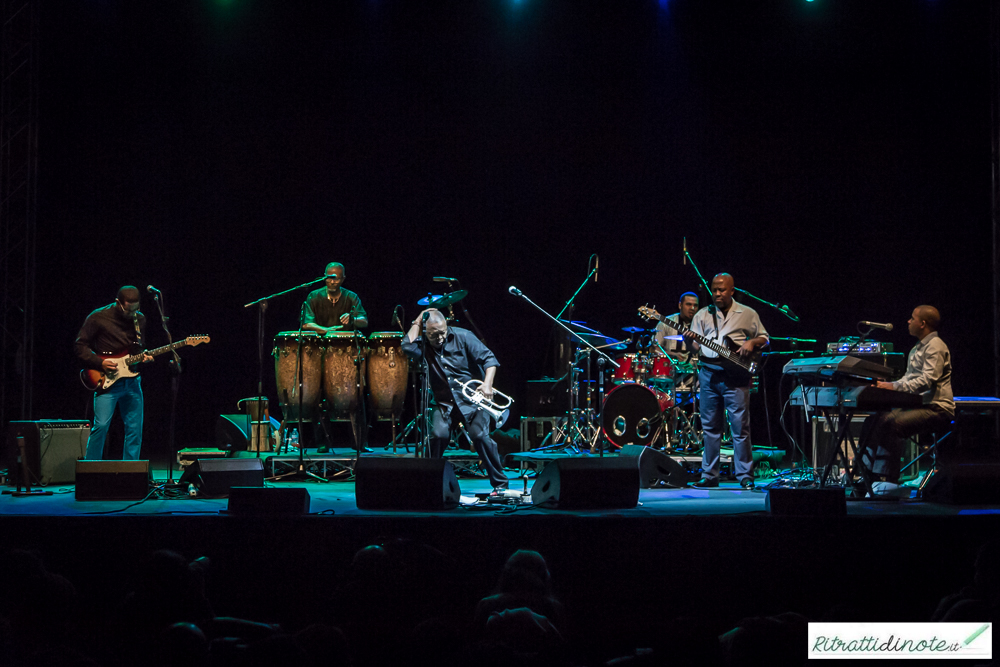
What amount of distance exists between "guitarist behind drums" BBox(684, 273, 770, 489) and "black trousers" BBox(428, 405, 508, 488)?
2.15 m

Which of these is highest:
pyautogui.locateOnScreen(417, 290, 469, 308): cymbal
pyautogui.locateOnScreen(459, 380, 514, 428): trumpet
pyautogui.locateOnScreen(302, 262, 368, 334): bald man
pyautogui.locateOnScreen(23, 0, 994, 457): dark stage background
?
pyautogui.locateOnScreen(23, 0, 994, 457): dark stage background

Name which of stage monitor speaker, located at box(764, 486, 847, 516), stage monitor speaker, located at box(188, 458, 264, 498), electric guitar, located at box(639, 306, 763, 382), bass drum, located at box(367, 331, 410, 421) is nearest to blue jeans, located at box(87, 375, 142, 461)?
stage monitor speaker, located at box(188, 458, 264, 498)

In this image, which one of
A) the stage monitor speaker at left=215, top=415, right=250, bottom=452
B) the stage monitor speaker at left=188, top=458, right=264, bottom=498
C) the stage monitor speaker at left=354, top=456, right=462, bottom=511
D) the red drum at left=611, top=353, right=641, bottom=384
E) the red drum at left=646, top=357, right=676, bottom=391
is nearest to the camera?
the stage monitor speaker at left=354, top=456, right=462, bottom=511

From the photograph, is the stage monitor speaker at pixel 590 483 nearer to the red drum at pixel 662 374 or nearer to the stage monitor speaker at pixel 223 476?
the stage monitor speaker at pixel 223 476

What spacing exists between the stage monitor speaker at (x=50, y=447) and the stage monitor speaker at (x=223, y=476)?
6.32 feet

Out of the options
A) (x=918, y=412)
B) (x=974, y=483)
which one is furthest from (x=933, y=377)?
(x=974, y=483)

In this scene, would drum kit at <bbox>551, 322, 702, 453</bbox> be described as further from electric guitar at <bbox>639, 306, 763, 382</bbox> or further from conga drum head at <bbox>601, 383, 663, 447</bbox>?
electric guitar at <bbox>639, 306, 763, 382</bbox>

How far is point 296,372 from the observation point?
9.05m

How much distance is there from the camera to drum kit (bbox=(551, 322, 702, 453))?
9.82 meters

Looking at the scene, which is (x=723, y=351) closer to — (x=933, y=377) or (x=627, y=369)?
(x=933, y=377)

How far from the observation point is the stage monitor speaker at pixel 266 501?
5383 millimetres

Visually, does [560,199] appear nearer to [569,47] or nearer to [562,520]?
[569,47]

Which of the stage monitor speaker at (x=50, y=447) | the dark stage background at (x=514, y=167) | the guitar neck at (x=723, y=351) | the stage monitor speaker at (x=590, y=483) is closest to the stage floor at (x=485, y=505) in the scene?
the stage monitor speaker at (x=590, y=483)

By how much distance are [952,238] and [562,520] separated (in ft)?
30.8
